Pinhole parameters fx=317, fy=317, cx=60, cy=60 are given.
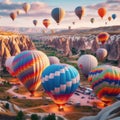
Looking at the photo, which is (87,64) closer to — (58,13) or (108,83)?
(108,83)

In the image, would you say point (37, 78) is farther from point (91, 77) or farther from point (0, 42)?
point (0, 42)

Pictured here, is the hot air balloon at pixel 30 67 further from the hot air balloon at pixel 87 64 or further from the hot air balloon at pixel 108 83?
the hot air balloon at pixel 87 64

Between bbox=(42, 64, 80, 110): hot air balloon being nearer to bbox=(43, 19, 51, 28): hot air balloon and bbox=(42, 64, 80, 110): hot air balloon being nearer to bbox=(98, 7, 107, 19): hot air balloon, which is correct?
bbox=(98, 7, 107, 19): hot air balloon

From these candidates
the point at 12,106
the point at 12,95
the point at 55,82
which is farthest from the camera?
the point at 12,95

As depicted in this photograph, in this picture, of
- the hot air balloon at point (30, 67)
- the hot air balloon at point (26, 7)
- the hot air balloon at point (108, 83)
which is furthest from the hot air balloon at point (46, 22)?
the hot air balloon at point (108, 83)

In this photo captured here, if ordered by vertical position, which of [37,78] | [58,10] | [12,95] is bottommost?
[12,95]

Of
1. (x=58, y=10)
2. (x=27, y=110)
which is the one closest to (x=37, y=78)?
(x=27, y=110)

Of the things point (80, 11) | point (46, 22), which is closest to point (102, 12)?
point (80, 11)
